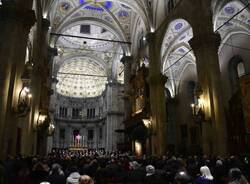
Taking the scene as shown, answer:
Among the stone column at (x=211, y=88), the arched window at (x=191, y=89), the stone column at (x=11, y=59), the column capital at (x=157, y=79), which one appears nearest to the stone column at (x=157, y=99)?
the column capital at (x=157, y=79)

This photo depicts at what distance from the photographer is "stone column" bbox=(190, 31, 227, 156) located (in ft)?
37.9

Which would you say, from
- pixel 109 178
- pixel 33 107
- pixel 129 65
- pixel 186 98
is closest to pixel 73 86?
pixel 129 65

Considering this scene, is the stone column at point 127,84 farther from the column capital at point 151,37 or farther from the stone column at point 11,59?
the stone column at point 11,59

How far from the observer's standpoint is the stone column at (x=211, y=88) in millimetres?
11539

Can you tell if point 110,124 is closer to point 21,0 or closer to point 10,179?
point 21,0

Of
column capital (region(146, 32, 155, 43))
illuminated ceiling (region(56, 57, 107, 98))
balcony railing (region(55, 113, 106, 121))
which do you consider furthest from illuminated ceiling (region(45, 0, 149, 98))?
balcony railing (region(55, 113, 106, 121))

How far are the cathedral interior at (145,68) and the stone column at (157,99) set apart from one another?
77 millimetres

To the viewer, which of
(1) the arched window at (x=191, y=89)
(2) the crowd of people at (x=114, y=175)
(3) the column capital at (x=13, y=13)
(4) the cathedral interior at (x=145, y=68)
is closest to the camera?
(2) the crowd of people at (x=114, y=175)

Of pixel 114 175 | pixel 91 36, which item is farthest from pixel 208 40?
pixel 91 36

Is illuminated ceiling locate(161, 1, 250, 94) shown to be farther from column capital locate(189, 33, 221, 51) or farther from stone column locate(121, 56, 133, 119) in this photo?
stone column locate(121, 56, 133, 119)

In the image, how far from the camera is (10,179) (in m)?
5.80

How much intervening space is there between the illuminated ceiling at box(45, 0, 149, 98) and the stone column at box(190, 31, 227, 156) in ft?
30.7

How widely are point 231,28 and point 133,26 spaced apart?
1087 cm

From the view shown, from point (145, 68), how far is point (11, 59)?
46.2ft
